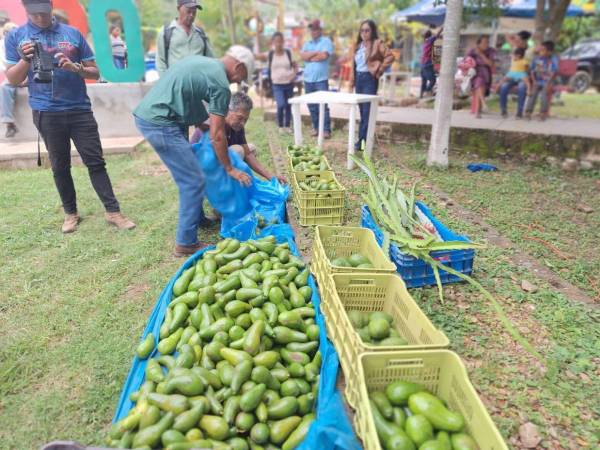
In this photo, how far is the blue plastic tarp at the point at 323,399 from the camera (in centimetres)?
182

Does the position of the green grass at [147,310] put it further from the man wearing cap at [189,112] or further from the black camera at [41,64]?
the black camera at [41,64]

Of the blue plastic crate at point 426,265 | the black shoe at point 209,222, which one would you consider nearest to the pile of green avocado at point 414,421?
the blue plastic crate at point 426,265

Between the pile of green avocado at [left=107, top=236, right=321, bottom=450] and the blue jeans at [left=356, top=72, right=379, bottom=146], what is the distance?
4709 mm

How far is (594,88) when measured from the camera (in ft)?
63.0

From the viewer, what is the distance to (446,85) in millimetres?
6184

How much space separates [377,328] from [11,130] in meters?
8.89

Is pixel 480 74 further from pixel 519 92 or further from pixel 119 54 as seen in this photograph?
pixel 119 54

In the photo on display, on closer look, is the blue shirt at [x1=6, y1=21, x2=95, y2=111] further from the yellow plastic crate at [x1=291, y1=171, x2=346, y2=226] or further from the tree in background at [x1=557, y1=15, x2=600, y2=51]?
the tree in background at [x1=557, y1=15, x2=600, y2=51]

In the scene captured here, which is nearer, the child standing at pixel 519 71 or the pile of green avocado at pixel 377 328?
the pile of green avocado at pixel 377 328

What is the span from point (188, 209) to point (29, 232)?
220 cm

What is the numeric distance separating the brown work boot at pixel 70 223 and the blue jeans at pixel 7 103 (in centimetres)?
460

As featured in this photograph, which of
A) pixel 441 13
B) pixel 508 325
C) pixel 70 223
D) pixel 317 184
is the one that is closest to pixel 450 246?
pixel 508 325

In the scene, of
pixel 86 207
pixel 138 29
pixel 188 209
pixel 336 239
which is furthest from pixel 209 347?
pixel 138 29

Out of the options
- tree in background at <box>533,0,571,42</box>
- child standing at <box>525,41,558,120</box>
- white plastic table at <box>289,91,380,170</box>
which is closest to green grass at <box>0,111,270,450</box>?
white plastic table at <box>289,91,380,170</box>
